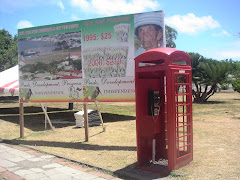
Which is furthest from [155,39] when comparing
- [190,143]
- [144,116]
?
[190,143]

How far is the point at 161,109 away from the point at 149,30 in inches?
97.0

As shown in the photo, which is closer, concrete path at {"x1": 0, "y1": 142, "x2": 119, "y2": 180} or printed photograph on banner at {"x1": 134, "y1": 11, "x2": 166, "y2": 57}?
concrete path at {"x1": 0, "y1": 142, "x2": 119, "y2": 180}

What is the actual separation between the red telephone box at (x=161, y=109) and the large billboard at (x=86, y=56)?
5.15 feet

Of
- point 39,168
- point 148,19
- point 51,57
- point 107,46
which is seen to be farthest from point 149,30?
point 39,168

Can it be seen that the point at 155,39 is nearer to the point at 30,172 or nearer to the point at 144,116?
the point at 144,116

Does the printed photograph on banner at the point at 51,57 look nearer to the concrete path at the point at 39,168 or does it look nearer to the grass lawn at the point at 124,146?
the grass lawn at the point at 124,146

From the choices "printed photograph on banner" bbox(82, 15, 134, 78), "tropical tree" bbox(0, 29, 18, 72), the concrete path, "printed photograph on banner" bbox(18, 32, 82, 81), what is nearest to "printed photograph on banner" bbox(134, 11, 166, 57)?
"printed photograph on banner" bbox(82, 15, 134, 78)

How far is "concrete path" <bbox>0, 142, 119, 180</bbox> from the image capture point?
539 cm

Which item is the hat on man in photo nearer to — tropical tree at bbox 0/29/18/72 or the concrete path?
the concrete path

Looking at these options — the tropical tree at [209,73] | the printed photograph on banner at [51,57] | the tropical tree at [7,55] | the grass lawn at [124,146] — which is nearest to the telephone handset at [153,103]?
the grass lawn at [124,146]

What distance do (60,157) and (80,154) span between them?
58 centimetres

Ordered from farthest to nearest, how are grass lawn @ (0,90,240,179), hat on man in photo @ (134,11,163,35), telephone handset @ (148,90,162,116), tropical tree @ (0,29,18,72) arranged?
tropical tree @ (0,29,18,72) < hat on man in photo @ (134,11,163,35) < telephone handset @ (148,90,162,116) < grass lawn @ (0,90,240,179)

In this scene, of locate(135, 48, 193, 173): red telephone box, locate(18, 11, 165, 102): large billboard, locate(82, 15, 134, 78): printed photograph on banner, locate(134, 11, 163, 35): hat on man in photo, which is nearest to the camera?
locate(135, 48, 193, 173): red telephone box

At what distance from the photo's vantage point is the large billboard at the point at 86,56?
25.1 feet
